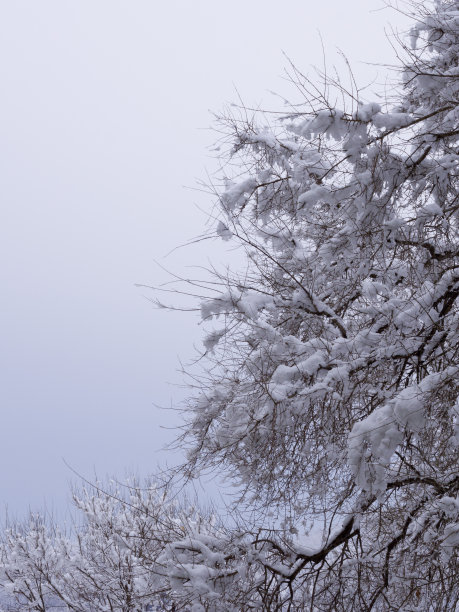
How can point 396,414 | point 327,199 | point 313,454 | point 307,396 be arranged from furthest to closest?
point 313,454, point 327,199, point 307,396, point 396,414

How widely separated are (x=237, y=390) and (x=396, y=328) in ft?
4.26

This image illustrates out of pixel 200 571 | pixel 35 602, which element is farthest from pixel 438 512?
pixel 35 602

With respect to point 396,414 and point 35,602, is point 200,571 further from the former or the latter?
point 35,602

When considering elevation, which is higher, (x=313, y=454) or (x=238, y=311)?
(x=238, y=311)

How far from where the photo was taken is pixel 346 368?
4129mm

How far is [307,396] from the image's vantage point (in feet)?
13.3

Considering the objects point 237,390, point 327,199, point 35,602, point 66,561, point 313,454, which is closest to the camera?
point 327,199

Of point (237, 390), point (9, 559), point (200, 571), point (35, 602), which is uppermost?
point (9, 559)

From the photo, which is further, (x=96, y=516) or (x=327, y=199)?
(x=96, y=516)

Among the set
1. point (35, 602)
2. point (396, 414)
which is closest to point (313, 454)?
point (396, 414)

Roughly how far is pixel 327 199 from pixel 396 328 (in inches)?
39.4

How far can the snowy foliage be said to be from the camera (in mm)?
4262

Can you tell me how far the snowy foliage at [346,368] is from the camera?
426 centimetres

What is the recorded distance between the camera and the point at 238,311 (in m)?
4.72
